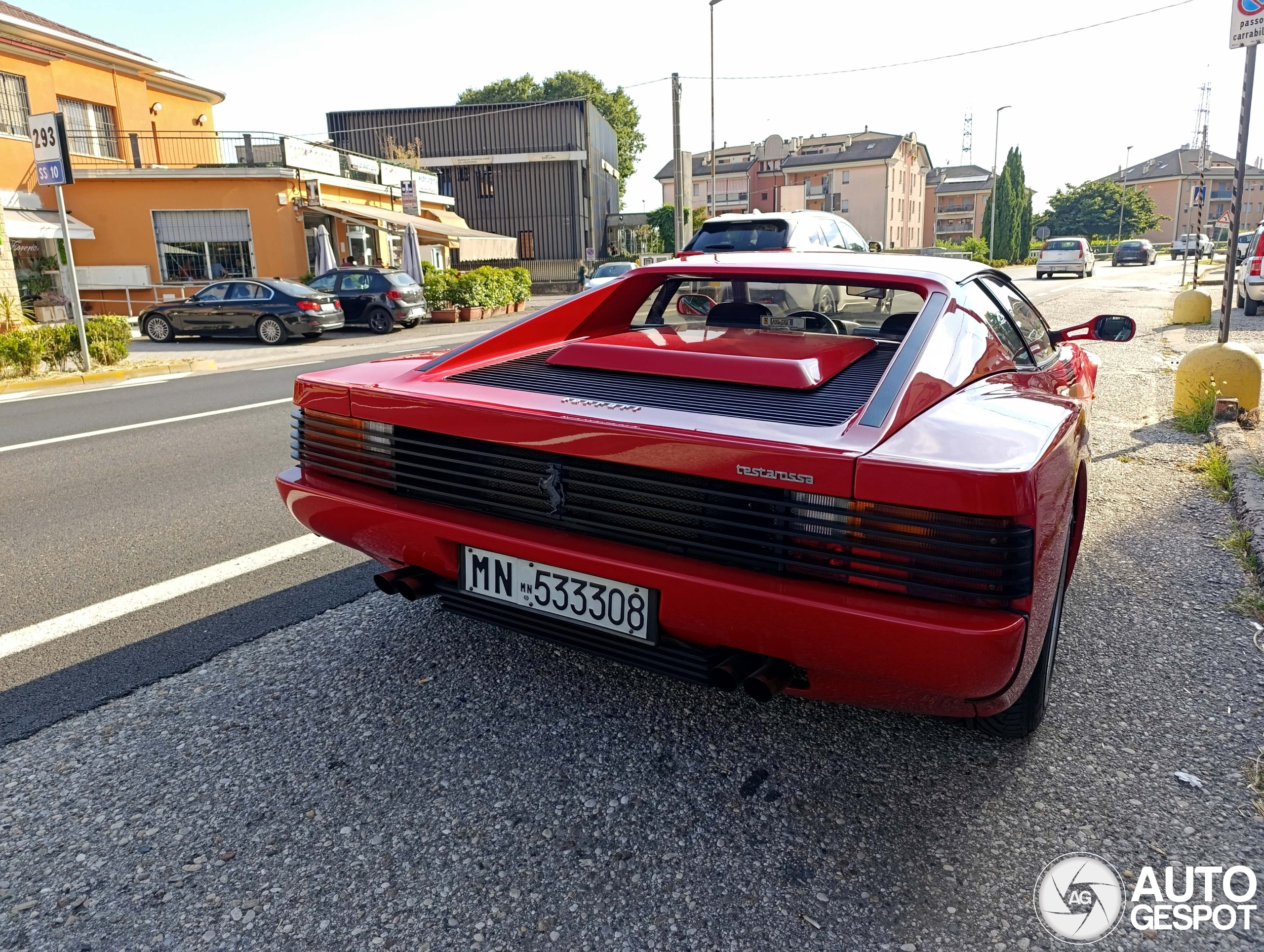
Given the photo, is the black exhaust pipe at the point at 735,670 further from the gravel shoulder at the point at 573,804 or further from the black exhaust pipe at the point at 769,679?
the gravel shoulder at the point at 573,804

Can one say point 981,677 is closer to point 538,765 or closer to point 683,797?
point 683,797

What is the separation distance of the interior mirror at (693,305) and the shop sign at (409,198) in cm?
2898

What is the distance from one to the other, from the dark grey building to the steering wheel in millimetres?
49536

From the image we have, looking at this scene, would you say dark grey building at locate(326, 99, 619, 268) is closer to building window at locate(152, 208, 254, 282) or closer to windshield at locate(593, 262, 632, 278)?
windshield at locate(593, 262, 632, 278)

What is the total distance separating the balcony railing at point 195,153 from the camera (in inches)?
1013

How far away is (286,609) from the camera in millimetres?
3539

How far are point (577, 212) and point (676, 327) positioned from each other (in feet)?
163

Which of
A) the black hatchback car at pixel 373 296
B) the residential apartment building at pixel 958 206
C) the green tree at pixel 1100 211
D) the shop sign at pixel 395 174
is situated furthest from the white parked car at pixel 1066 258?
the residential apartment building at pixel 958 206

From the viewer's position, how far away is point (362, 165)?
31.2 m

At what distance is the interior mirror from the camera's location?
4289 millimetres

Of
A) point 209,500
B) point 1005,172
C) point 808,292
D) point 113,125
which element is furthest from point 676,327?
point 1005,172

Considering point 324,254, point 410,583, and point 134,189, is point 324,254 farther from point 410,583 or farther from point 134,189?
point 410,583

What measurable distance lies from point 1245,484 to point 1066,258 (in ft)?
129

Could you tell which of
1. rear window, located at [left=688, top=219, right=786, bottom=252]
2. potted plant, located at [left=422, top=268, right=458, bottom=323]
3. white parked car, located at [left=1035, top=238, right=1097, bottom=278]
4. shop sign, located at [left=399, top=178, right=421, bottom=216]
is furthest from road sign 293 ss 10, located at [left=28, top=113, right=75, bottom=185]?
white parked car, located at [left=1035, top=238, right=1097, bottom=278]
